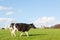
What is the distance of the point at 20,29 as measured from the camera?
2873 centimetres

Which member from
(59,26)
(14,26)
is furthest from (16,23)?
(59,26)

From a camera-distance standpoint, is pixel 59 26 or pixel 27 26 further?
pixel 59 26

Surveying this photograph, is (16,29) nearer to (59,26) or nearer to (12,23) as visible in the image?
(12,23)

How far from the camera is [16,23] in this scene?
29672 millimetres

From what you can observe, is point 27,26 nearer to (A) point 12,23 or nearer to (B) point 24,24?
(B) point 24,24

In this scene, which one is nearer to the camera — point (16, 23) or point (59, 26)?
point (16, 23)

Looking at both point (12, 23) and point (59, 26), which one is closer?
point (12, 23)

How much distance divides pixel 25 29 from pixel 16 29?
4.46 ft

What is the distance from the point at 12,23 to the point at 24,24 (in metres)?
1.88

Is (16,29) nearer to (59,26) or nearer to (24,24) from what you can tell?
(24,24)

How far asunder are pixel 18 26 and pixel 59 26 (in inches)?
2316

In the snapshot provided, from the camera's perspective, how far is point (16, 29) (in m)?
29.2

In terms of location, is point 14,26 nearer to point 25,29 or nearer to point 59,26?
point 25,29

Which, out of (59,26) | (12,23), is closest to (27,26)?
(12,23)
